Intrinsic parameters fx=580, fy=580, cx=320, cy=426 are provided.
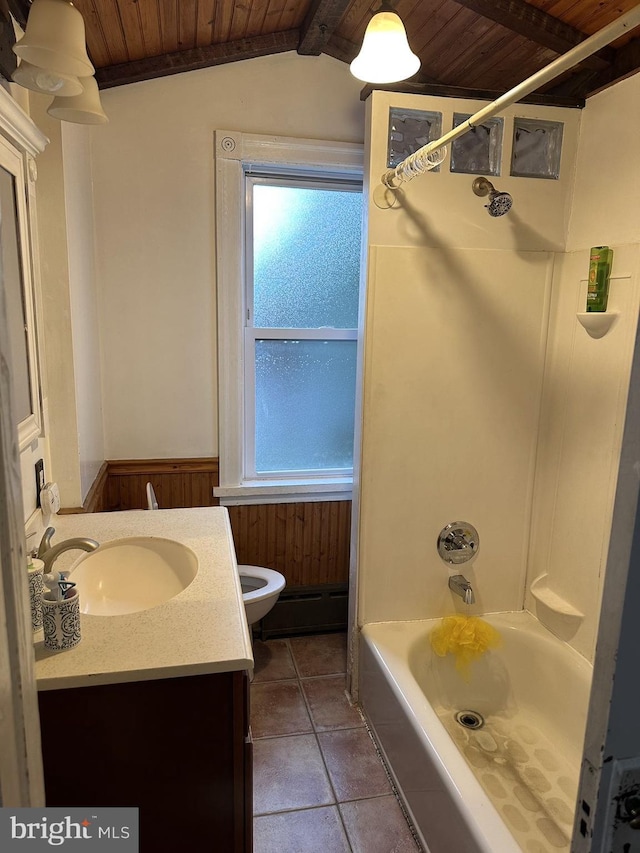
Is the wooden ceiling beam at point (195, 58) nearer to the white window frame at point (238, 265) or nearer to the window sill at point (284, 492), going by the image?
the white window frame at point (238, 265)

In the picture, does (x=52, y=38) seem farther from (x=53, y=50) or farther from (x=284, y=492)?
(x=284, y=492)

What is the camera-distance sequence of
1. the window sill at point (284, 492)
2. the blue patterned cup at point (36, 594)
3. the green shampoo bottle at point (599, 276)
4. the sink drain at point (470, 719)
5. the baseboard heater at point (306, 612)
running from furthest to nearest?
the baseboard heater at point (306, 612)
the window sill at point (284, 492)
the sink drain at point (470, 719)
the green shampoo bottle at point (599, 276)
the blue patterned cup at point (36, 594)

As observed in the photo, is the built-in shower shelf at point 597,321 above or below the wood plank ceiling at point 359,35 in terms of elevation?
below

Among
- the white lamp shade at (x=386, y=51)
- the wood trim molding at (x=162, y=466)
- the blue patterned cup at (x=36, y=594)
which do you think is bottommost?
the wood trim molding at (x=162, y=466)

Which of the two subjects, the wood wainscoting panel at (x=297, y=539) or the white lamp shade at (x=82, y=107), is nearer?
the white lamp shade at (x=82, y=107)

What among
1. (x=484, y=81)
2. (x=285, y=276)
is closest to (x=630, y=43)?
(x=484, y=81)

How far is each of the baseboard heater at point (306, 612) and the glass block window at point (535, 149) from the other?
197 centimetres

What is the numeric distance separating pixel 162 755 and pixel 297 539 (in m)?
1.57

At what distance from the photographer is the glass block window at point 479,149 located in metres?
2.04

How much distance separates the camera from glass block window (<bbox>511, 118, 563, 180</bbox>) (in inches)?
81.4

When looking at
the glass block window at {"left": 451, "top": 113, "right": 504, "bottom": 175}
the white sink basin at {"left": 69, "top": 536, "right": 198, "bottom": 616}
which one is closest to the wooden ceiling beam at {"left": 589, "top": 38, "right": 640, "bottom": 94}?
the glass block window at {"left": 451, "top": 113, "right": 504, "bottom": 175}

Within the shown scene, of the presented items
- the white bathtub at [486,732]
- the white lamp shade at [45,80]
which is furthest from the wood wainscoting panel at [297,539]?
the white lamp shade at [45,80]

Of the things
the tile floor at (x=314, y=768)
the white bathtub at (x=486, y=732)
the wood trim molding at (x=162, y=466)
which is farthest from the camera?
the wood trim molding at (x=162, y=466)

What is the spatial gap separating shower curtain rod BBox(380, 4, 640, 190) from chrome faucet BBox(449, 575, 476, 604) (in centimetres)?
143
